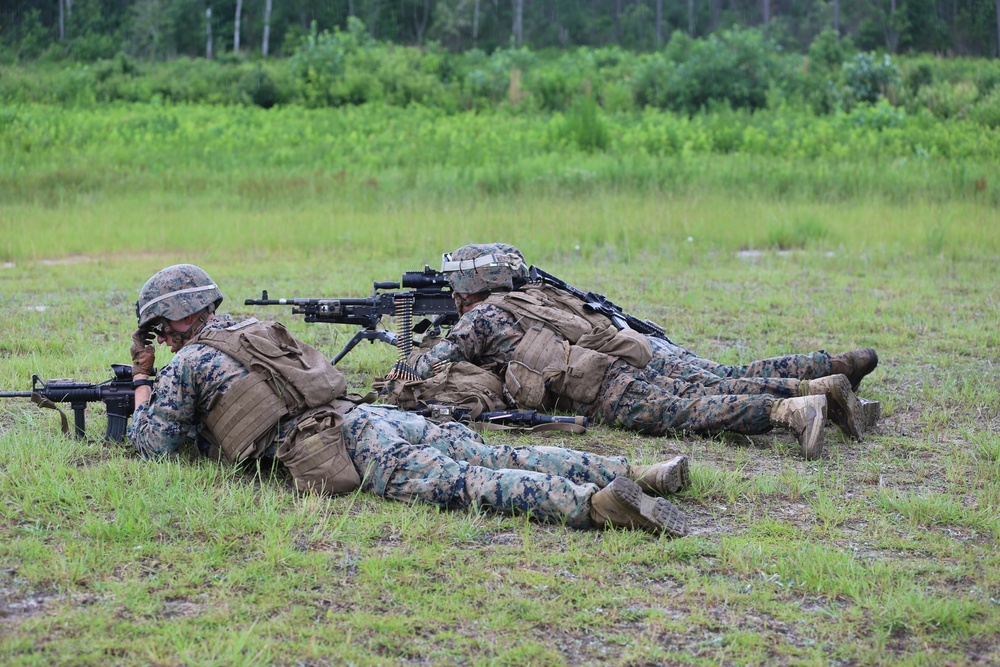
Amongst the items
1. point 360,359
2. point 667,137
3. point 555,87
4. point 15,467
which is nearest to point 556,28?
point 555,87

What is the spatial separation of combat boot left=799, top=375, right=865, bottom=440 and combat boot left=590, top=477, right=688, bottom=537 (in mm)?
1815

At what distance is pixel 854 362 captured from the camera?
7.16 meters

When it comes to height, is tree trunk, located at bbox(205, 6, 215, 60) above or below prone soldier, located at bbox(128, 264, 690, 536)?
above

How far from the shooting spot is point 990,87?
26.9 metres

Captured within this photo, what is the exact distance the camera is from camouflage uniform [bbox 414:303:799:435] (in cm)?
674

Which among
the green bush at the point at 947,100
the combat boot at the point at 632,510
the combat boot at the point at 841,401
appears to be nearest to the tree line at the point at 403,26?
the green bush at the point at 947,100

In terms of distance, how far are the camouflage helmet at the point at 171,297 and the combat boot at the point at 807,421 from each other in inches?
130

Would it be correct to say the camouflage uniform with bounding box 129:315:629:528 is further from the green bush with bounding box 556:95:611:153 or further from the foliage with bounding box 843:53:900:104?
the foliage with bounding box 843:53:900:104

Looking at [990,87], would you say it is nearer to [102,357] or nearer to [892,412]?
[892,412]

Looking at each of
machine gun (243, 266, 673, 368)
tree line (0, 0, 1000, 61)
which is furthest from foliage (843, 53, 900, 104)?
machine gun (243, 266, 673, 368)

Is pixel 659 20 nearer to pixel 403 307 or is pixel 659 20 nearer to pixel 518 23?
pixel 518 23

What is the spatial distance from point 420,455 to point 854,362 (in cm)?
321

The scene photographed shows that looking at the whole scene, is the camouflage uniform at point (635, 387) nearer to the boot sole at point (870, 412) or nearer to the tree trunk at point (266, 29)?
the boot sole at point (870, 412)

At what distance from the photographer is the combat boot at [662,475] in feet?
17.7
